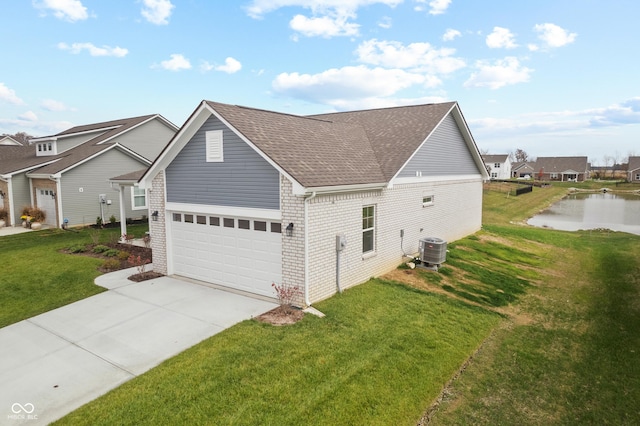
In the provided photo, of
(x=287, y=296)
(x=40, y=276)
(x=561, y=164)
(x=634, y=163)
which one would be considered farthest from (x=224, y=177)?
(x=634, y=163)

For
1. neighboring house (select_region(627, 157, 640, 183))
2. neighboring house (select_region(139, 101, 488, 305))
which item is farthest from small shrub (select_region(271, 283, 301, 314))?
neighboring house (select_region(627, 157, 640, 183))

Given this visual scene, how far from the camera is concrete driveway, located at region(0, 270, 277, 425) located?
20.2ft

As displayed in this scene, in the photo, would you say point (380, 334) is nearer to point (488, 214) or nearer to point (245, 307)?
point (245, 307)

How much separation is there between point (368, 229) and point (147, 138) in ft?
76.3

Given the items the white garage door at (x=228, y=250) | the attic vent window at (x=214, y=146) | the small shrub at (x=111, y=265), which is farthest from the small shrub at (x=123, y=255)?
the attic vent window at (x=214, y=146)

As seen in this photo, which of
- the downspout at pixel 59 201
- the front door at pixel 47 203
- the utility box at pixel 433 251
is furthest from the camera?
the front door at pixel 47 203

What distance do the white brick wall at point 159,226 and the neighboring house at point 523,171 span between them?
112768 mm

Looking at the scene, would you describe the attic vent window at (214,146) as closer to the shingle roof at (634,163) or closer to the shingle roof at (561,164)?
the shingle roof at (561,164)

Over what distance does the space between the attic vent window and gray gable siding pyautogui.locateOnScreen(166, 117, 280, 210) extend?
0.41ft

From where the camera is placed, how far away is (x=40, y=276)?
41.5 ft

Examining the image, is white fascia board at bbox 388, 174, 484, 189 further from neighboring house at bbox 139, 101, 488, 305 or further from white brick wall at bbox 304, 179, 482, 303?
white brick wall at bbox 304, 179, 482, 303

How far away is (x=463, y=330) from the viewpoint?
9.23 metres

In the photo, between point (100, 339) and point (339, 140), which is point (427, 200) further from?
point (100, 339)

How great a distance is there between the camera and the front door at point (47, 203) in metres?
22.3
